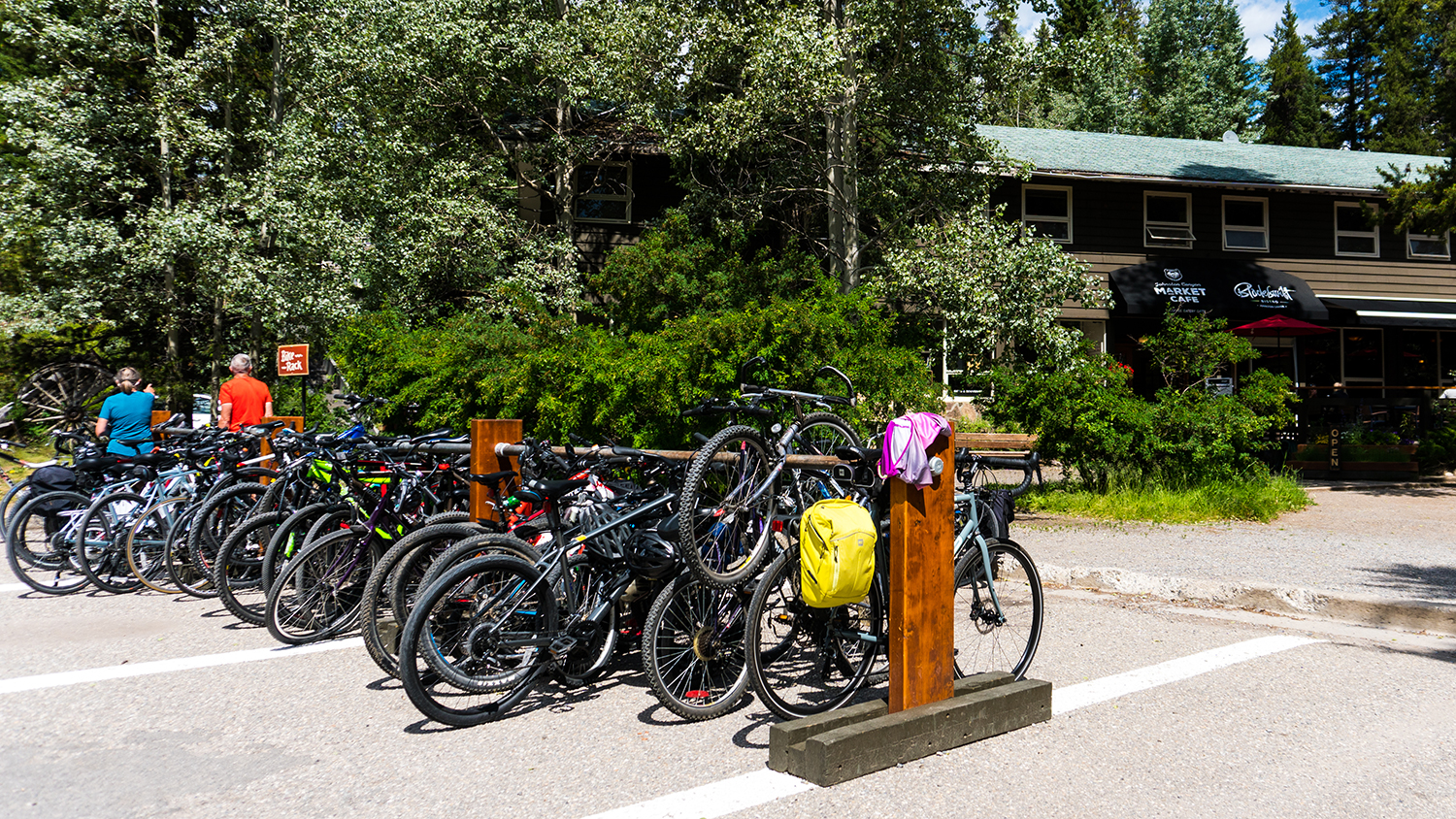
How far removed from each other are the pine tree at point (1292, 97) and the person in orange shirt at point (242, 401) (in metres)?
53.9

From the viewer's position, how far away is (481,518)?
6.20 m

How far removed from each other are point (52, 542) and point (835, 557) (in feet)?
26.0

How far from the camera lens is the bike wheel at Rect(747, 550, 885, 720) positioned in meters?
4.58

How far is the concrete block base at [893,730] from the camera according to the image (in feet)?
12.9

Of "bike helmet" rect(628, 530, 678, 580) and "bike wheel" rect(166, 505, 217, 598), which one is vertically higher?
"bike helmet" rect(628, 530, 678, 580)

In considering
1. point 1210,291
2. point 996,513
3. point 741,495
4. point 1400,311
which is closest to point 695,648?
point 741,495

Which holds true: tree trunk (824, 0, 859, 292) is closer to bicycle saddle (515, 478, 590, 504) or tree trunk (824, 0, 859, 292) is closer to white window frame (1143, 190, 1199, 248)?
bicycle saddle (515, 478, 590, 504)

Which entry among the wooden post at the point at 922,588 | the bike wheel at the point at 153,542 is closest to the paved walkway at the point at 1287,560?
the wooden post at the point at 922,588

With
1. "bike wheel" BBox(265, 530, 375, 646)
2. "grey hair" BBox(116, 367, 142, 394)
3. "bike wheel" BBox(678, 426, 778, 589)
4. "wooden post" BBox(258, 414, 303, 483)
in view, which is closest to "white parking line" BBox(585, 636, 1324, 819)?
"bike wheel" BBox(678, 426, 778, 589)

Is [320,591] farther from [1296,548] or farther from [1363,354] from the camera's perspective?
[1363,354]

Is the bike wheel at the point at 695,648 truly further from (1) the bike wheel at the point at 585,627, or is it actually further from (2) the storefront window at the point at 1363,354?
(2) the storefront window at the point at 1363,354

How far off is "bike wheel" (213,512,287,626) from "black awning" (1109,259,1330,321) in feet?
68.5

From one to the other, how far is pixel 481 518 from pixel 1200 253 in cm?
2386

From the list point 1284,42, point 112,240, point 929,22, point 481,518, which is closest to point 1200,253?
point 929,22
